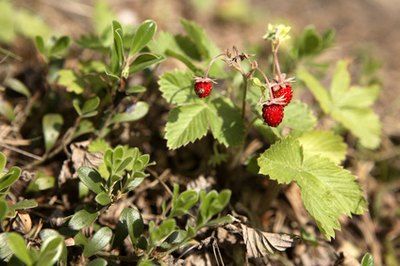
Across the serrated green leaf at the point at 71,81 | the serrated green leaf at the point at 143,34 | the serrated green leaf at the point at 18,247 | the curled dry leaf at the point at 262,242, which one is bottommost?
the curled dry leaf at the point at 262,242

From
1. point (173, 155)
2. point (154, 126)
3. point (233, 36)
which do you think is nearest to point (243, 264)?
point (173, 155)

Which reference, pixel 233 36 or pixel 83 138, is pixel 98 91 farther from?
pixel 233 36

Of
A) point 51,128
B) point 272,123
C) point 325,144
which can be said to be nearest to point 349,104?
point 325,144

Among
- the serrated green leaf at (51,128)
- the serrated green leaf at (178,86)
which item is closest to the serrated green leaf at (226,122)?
the serrated green leaf at (178,86)

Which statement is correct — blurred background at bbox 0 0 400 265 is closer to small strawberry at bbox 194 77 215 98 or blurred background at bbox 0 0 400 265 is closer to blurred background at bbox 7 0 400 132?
blurred background at bbox 7 0 400 132

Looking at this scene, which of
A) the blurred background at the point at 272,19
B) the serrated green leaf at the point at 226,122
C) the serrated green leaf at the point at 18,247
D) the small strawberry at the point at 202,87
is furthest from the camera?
the blurred background at the point at 272,19

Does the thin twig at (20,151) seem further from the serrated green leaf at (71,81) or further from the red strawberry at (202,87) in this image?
the red strawberry at (202,87)
